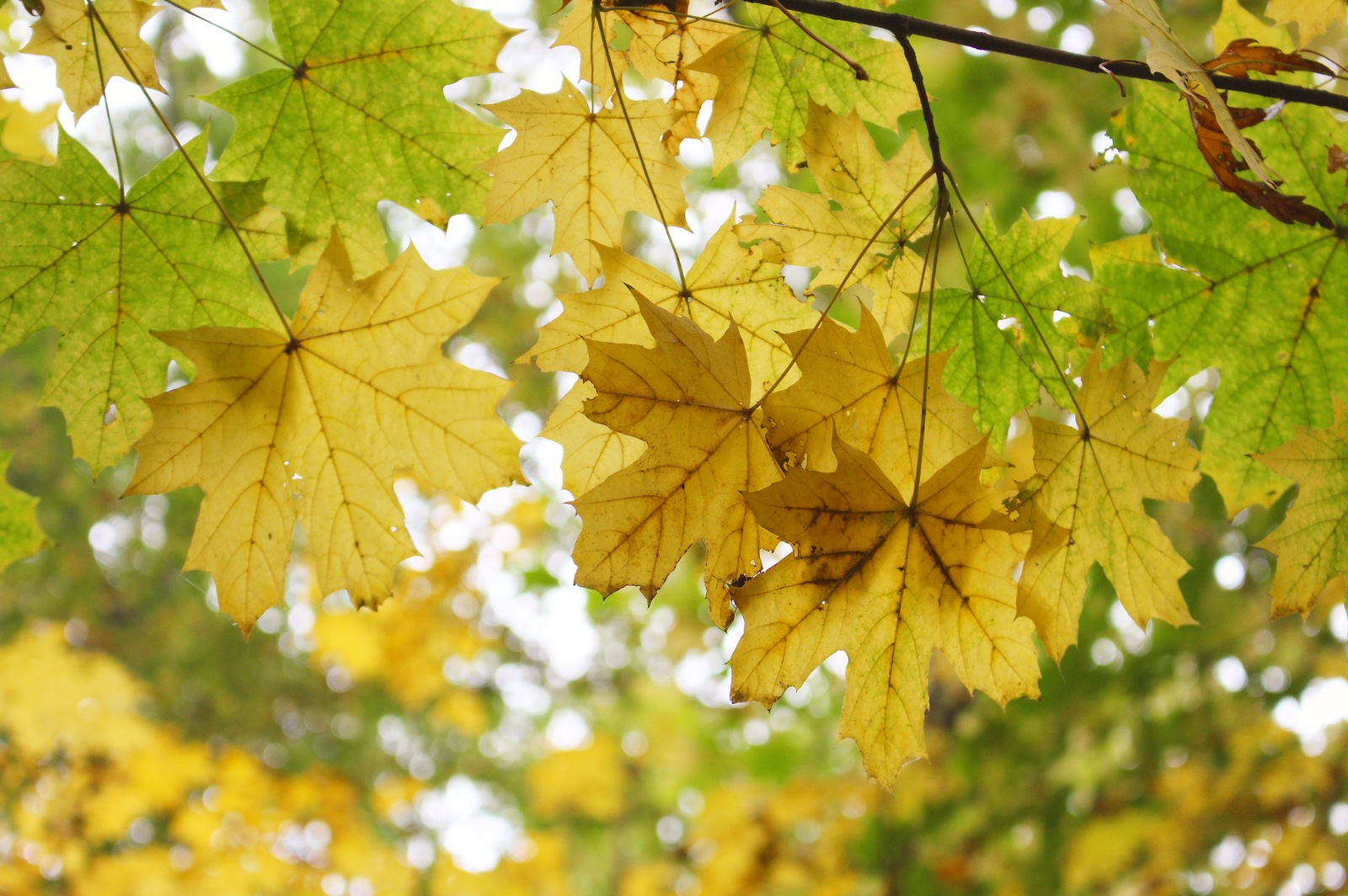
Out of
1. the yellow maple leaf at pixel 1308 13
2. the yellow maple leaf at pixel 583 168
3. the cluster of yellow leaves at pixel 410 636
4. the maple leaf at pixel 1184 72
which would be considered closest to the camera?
the maple leaf at pixel 1184 72

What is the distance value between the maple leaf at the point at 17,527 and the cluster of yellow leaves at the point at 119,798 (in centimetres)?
547

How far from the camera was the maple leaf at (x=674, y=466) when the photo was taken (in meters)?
1.19

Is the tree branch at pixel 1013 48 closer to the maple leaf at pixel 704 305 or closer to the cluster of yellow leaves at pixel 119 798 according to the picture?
the maple leaf at pixel 704 305

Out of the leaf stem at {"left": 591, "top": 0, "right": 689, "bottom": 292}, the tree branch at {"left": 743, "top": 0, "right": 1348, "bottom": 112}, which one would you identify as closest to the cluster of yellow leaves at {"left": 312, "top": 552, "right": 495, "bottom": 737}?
the leaf stem at {"left": 591, "top": 0, "right": 689, "bottom": 292}

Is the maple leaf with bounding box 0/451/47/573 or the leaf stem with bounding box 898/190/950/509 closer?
the leaf stem with bounding box 898/190/950/509

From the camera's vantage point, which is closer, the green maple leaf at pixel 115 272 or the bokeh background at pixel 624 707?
the green maple leaf at pixel 115 272

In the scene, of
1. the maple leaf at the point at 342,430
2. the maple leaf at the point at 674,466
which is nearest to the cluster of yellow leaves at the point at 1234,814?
the maple leaf at the point at 674,466

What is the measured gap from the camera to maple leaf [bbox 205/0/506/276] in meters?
1.59

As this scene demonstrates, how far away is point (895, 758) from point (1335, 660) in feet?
17.0

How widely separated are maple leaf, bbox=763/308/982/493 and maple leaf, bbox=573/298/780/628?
0.06 m

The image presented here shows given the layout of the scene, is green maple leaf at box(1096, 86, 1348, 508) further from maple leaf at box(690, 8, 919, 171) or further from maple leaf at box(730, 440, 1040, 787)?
maple leaf at box(730, 440, 1040, 787)

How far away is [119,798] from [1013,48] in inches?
316

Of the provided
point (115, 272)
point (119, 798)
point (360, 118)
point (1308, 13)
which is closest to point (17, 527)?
point (115, 272)

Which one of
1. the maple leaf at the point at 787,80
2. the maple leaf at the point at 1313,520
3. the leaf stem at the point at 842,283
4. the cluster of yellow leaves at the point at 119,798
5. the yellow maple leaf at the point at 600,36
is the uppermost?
the yellow maple leaf at the point at 600,36
